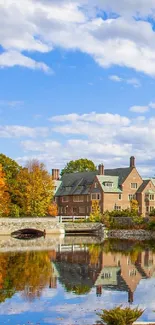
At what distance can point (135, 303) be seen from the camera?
75.0 feet

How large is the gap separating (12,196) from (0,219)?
11815 millimetres

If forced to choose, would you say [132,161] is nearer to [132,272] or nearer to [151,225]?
[151,225]

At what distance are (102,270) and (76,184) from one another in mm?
62366

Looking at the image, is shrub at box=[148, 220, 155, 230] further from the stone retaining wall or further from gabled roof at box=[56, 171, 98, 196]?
gabled roof at box=[56, 171, 98, 196]

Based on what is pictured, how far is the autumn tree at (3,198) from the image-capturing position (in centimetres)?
7238

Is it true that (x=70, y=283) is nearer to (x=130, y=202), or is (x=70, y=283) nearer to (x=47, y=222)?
(x=47, y=222)

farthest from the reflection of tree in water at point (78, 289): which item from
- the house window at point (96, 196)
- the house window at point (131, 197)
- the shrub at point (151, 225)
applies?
the house window at point (131, 197)

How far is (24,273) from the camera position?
32031mm

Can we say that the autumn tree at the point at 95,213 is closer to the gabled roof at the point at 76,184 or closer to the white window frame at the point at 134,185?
the gabled roof at the point at 76,184

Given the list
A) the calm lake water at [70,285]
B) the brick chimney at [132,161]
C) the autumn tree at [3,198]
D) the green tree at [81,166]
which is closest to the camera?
the calm lake water at [70,285]

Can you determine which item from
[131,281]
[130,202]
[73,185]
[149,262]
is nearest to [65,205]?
[73,185]

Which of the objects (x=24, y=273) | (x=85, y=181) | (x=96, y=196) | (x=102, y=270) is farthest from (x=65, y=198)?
(x=24, y=273)

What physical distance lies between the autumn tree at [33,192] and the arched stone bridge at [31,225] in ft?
24.6

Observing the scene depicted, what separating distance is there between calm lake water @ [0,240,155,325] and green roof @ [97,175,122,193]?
142 ft
